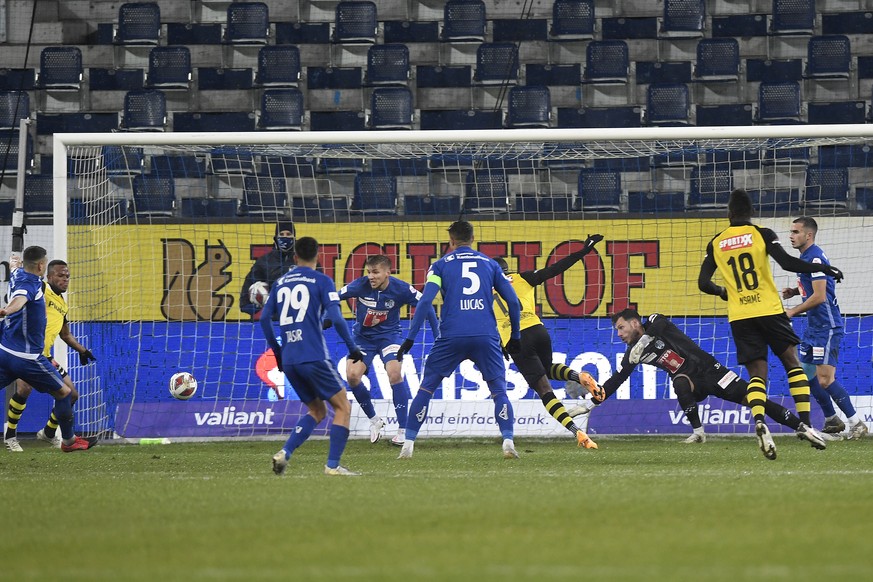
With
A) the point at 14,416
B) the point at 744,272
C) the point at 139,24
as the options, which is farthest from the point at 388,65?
the point at 744,272

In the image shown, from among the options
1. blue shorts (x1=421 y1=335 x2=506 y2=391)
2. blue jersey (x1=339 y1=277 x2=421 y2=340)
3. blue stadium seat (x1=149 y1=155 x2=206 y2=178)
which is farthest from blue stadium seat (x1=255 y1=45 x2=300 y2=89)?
blue shorts (x1=421 y1=335 x2=506 y2=391)

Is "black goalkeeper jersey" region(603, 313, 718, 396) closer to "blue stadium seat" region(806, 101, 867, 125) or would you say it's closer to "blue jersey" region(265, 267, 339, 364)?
"blue jersey" region(265, 267, 339, 364)

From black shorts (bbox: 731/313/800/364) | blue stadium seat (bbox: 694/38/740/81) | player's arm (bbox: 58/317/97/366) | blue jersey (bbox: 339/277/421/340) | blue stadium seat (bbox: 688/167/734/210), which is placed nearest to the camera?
black shorts (bbox: 731/313/800/364)

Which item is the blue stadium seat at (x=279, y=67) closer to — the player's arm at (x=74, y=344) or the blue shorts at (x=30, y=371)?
the player's arm at (x=74, y=344)

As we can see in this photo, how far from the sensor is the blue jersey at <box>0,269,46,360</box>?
1173 centimetres

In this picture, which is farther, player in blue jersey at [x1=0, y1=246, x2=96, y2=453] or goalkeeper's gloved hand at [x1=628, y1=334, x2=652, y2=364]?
goalkeeper's gloved hand at [x1=628, y1=334, x2=652, y2=364]

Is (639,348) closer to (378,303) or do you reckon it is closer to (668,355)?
(668,355)

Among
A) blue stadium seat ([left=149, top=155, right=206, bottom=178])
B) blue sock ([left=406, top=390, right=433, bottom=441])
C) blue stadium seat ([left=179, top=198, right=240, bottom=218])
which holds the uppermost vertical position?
blue stadium seat ([left=149, top=155, right=206, bottom=178])

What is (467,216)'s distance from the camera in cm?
1565

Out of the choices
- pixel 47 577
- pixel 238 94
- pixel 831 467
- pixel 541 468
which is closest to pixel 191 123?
pixel 238 94

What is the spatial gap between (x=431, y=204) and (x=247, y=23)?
6.07 metres

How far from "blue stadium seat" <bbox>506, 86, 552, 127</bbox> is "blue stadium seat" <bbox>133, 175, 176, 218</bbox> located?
5711mm

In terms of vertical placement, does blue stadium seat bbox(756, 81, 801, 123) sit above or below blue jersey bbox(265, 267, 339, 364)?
above

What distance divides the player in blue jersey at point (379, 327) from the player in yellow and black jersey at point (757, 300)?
14.4 feet
